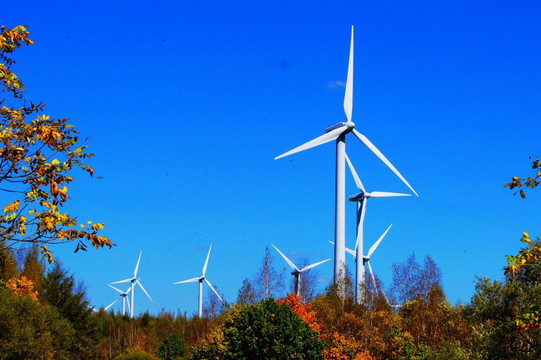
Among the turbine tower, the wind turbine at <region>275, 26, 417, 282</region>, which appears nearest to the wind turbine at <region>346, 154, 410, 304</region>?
the turbine tower

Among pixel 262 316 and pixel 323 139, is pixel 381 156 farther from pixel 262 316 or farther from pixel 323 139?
pixel 262 316

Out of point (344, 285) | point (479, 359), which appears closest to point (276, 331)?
point (479, 359)

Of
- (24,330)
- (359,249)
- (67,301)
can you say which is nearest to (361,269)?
(359,249)

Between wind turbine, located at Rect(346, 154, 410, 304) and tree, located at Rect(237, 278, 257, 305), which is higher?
wind turbine, located at Rect(346, 154, 410, 304)

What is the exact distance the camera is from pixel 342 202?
252 ft

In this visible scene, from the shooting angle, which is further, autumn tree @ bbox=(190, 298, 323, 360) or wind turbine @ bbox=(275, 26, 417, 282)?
wind turbine @ bbox=(275, 26, 417, 282)

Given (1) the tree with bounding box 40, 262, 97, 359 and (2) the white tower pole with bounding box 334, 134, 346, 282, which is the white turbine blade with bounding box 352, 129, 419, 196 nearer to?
(2) the white tower pole with bounding box 334, 134, 346, 282

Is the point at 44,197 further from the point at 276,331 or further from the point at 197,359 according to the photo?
the point at 197,359

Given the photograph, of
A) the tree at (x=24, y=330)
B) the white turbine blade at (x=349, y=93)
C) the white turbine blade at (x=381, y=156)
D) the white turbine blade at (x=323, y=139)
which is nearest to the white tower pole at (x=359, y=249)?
the white turbine blade at (x=381, y=156)

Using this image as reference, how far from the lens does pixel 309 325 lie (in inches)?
2063

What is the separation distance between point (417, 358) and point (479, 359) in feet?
87.9

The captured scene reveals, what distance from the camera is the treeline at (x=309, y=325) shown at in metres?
29.8

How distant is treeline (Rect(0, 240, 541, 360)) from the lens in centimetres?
2980

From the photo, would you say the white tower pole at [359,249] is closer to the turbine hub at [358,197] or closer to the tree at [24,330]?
the turbine hub at [358,197]
